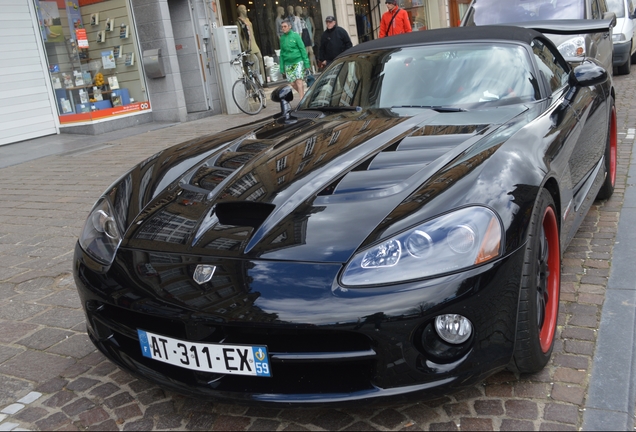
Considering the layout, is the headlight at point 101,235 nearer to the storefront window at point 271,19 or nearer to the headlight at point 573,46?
the headlight at point 573,46

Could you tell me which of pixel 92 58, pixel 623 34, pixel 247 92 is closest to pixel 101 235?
pixel 92 58

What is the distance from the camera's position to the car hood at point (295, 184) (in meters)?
2.45

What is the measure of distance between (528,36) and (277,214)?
235cm

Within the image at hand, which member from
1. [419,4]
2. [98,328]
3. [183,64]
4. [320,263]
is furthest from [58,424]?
[419,4]

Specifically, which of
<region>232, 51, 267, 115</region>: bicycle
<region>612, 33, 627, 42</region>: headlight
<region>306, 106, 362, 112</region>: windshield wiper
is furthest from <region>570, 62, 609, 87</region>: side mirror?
<region>612, 33, 627, 42</region>: headlight

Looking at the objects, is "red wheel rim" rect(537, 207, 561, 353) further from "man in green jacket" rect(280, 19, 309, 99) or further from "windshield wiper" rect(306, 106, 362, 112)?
"man in green jacket" rect(280, 19, 309, 99)

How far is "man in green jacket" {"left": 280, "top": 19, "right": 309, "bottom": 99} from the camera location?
12453 millimetres

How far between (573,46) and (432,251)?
23.1 ft

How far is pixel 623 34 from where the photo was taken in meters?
13.1

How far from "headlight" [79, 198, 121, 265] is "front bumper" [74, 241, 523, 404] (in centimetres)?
47

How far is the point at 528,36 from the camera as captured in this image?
4078 mm

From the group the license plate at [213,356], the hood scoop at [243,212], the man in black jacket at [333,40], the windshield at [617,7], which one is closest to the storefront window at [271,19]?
the man in black jacket at [333,40]

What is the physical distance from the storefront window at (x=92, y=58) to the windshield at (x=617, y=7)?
32.4 ft

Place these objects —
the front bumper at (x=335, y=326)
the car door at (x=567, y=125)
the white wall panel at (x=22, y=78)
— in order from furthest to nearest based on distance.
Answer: the white wall panel at (x=22, y=78) → the car door at (x=567, y=125) → the front bumper at (x=335, y=326)
